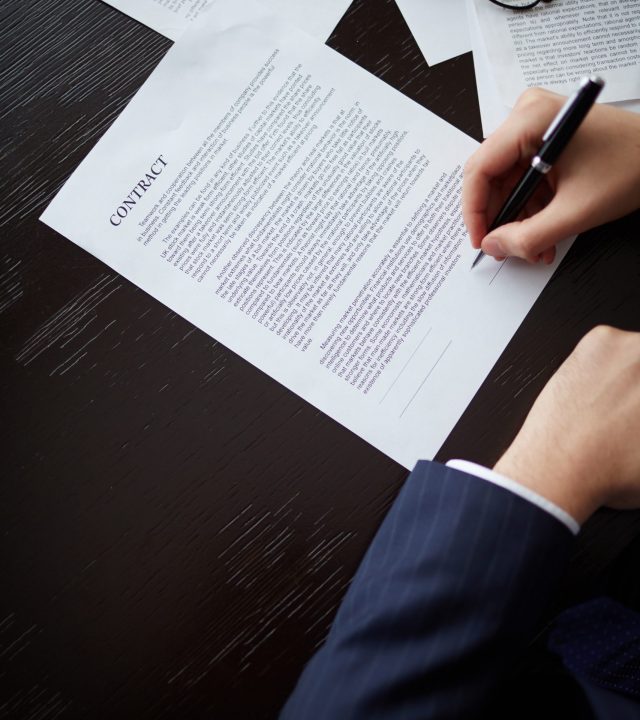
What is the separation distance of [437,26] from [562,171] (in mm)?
208

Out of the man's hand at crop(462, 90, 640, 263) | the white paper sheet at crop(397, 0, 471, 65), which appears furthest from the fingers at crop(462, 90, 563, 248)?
the white paper sheet at crop(397, 0, 471, 65)

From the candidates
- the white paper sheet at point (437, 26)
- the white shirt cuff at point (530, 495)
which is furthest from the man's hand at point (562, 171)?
the white shirt cuff at point (530, 495)

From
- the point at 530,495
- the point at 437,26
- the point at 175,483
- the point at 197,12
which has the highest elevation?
the point at 437,26

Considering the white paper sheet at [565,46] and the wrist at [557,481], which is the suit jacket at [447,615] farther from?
the white paper sheet at [565,46]

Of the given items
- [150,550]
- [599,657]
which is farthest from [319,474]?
[599,657]

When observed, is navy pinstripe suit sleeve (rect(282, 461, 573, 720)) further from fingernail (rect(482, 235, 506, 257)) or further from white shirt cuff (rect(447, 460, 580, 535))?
fingernail (rect(482, 235, 506, 257))

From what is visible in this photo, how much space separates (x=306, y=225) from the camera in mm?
597

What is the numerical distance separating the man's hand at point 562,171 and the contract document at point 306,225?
46 millimetres

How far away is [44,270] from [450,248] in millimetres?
411

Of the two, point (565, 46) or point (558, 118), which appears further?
point (565, 46)

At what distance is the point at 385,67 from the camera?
0.61 meters

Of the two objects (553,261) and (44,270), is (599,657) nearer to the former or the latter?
(553,261)

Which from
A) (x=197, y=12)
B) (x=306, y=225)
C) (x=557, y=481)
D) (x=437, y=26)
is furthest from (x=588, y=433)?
(x=197, y=12)

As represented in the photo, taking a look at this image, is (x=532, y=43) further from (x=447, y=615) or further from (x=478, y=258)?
(x=447, y=615)
